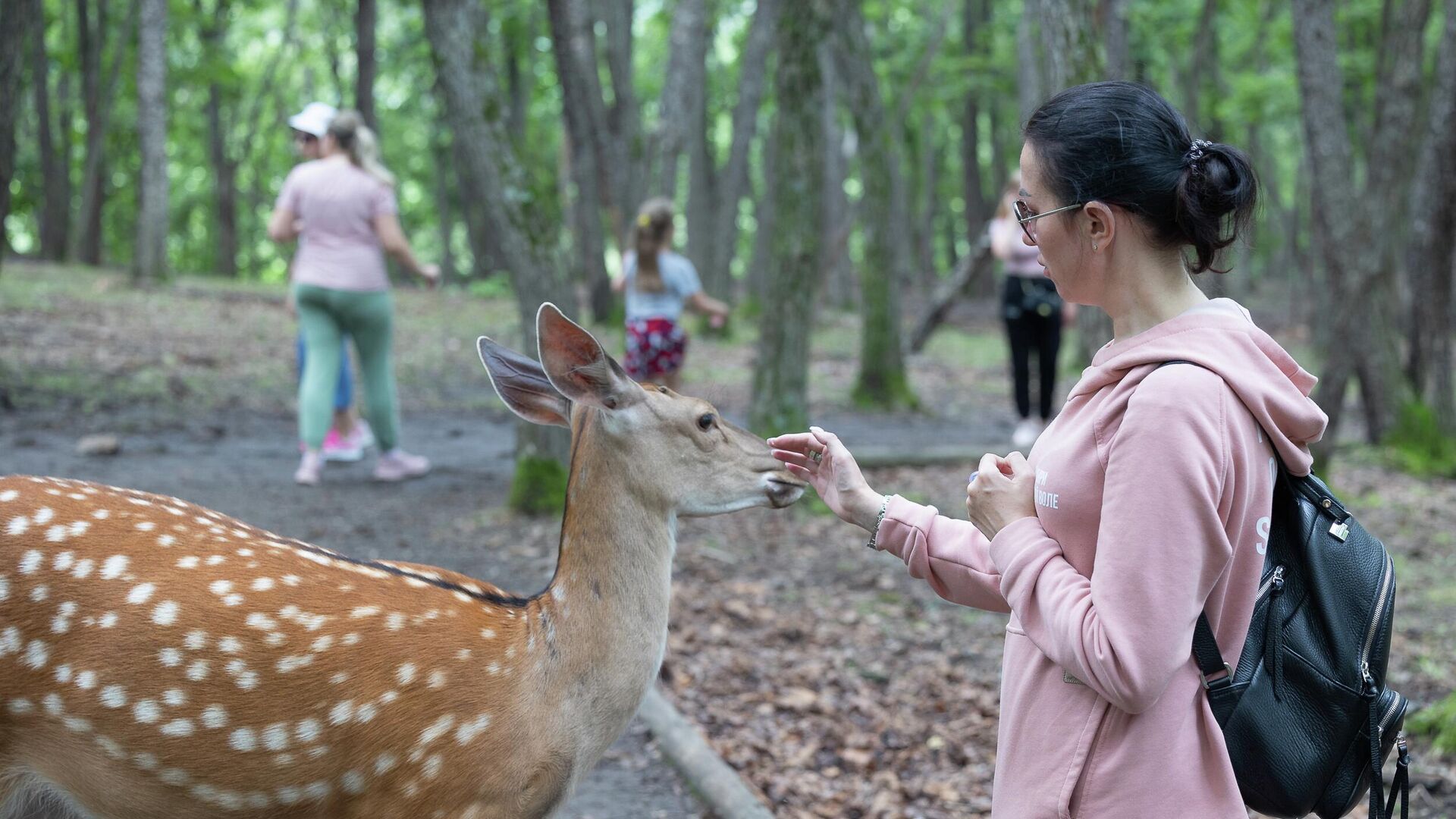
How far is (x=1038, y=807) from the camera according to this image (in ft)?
6.49

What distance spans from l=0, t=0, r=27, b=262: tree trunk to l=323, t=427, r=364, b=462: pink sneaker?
342 cm

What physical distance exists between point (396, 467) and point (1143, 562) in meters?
7.00

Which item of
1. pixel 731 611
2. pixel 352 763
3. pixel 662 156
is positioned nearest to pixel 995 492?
pixel 352 763

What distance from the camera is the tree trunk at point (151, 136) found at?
16891mm

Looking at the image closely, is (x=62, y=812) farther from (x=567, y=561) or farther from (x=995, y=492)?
(x=995, y=492)

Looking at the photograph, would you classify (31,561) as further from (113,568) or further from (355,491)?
(355,491)

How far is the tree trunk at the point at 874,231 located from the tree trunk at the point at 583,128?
11.0 ft

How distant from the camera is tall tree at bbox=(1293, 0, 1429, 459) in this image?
8.66 metres

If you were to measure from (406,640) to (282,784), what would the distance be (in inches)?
14.6

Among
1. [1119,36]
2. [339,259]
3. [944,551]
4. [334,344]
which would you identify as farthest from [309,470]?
[1119,36]

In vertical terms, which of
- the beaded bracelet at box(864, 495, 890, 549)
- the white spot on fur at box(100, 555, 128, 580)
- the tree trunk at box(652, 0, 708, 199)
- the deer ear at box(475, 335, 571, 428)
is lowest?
the white spot on fur at box(100, 555, 128, 580)

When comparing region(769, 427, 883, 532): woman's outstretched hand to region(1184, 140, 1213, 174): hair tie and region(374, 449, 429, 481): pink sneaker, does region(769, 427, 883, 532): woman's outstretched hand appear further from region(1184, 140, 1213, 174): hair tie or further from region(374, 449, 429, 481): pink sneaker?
region(374, 449, 429, 481): pink sneaker

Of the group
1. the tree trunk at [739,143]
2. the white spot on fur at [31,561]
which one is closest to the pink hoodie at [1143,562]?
the white spot on fur at [31,561]

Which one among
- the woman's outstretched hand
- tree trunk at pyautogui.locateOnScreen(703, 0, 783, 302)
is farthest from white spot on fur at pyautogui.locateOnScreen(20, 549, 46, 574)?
tree trunk at pyautogui.locateOnScreen(703, 0, 783, 302)
